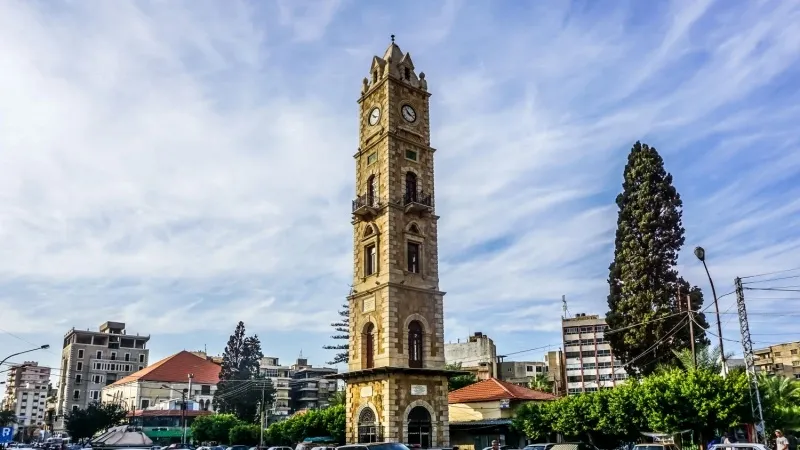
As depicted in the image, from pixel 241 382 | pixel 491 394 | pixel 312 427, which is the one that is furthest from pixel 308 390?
pixel 491 394

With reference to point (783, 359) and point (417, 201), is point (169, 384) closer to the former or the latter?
point (417, 201)

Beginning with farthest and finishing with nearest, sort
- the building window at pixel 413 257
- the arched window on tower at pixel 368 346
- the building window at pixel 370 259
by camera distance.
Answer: the building window at pixel 413 257 < the building window at pixel 370 259 < the arched window on tower at pixel 368 346

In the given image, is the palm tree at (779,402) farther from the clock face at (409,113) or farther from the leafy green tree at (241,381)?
the leafy green tree at (241,381)

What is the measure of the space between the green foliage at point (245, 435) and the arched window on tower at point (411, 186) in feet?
96.5

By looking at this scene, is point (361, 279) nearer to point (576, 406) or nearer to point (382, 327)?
point (382, 327)

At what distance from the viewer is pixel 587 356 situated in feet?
336

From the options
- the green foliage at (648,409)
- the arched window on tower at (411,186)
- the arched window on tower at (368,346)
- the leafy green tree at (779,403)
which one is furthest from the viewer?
the arched window on tower at (411,186)

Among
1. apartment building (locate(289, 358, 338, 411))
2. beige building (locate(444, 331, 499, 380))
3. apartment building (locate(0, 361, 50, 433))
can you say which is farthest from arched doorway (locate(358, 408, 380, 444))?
apartment building (locate(0, 361, 50, 433))

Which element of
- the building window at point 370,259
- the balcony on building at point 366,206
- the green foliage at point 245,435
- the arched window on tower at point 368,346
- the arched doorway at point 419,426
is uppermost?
the balcony on building at point 366,206

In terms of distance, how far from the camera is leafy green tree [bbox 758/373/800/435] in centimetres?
3278

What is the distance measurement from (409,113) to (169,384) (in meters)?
75.8

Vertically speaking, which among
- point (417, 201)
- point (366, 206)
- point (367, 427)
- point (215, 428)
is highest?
point (417, 201)

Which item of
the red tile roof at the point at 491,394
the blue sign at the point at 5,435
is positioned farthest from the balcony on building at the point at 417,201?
the blue sign at the point at 5,435

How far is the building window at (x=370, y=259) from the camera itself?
41938 millimetres
